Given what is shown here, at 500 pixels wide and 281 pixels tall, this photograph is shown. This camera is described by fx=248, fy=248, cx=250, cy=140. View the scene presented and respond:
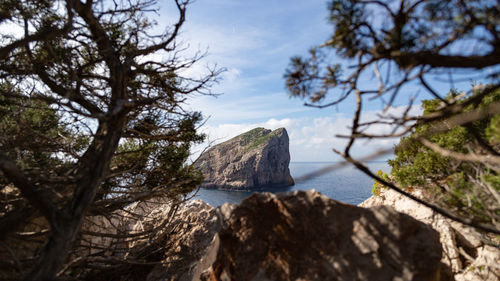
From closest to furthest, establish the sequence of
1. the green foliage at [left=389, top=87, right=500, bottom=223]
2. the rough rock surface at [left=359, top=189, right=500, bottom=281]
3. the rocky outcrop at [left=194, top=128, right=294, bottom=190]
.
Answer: the green foliage at [left=389, top=87, right=500, bottom=223], the rough rock surface at [left=359, top=189, right=500, bottom=281], the rocky outcrop at [left=194, top=128, right=294, bottom=190]

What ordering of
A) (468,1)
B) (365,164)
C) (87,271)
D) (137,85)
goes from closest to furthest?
(468,1) → (365,164) → (87,271) → (137,85)

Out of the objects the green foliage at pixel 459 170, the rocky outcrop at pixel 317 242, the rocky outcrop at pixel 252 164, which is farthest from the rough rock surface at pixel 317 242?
the rocky outcrop at pixel 252 164

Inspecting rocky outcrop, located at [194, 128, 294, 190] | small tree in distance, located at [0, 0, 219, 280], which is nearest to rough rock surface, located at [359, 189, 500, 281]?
small tree in distance, located at [0, 0, 219, 280]

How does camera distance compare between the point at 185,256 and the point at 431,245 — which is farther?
the point at 185,256

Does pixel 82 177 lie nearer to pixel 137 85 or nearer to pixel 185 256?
pixel 137 85

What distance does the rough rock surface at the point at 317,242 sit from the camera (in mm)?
3537

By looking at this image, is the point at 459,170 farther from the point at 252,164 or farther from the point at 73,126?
the point at 252,164

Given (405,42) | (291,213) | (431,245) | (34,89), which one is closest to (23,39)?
(34,89)

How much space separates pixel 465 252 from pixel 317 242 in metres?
4.34

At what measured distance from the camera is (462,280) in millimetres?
5082

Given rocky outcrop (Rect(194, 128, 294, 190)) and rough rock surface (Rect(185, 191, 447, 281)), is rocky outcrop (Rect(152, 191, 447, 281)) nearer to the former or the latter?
rough rock surface (Rect(185, 191, 447, 281))

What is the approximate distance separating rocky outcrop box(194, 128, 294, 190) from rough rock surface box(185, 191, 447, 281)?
123 feet

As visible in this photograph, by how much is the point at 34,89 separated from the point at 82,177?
2.52 metres

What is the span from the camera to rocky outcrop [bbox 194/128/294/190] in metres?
45.0
